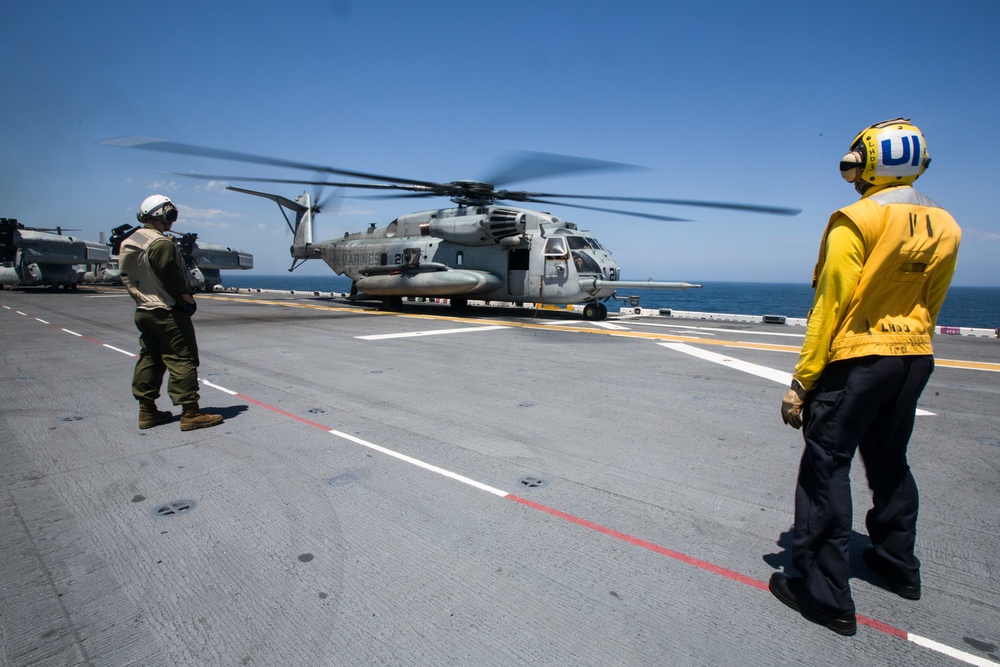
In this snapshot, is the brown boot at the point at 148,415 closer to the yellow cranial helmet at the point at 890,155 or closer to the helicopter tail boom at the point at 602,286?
the yellow cranial helmet at the point at 890,155

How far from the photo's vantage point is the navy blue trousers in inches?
76.5

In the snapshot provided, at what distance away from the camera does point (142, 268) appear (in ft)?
13.5

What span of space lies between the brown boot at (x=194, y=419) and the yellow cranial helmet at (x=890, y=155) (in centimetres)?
486

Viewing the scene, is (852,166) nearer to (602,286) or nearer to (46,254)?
(602,286)

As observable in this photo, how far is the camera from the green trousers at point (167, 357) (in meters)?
4.14

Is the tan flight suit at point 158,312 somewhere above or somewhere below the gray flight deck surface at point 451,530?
above

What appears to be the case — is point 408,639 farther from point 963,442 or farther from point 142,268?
point 963,442

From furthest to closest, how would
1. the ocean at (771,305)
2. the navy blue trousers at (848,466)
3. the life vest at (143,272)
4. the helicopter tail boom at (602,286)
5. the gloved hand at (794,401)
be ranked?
the ocean at (771,305) → the helicopter tail boom at (602,286) → the life vest at (143,272) → the gloved hand at (794,401) → the navy blue trousers at (848,466)

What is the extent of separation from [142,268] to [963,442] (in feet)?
23.0

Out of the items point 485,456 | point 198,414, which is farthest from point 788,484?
point 198,414

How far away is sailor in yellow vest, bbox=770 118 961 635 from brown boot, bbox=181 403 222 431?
14.2 ft

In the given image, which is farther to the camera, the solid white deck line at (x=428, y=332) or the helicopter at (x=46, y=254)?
the helicopter at (x=46, y=254)

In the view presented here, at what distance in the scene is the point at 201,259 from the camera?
31500mm

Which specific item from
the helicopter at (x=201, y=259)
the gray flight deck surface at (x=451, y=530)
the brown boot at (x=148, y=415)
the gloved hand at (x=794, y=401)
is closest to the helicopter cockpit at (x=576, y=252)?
the gray flight deck surface at (x=451, y=530)
